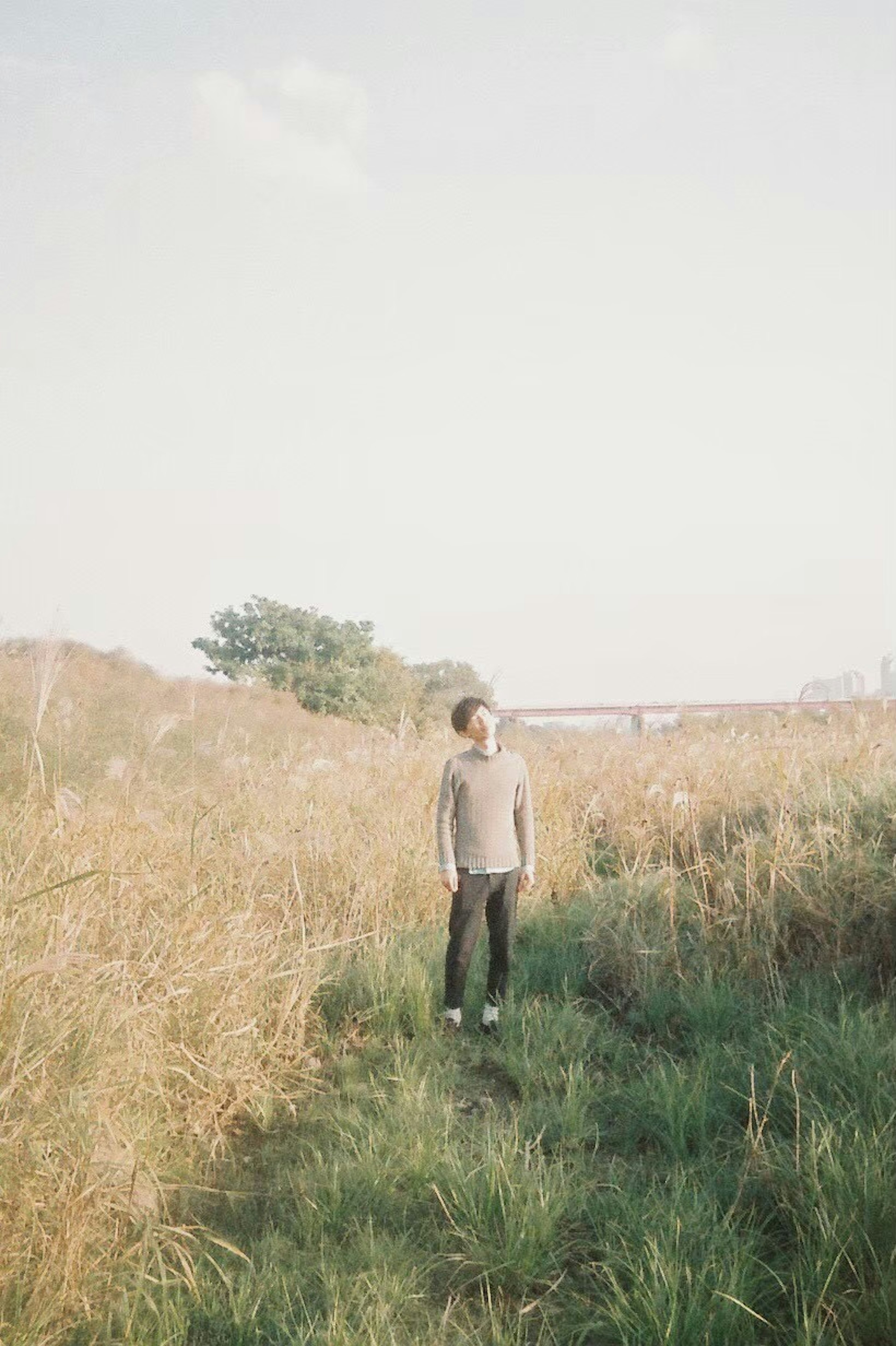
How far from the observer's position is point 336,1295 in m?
2.53

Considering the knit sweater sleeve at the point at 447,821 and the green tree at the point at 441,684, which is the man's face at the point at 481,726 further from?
the green tree at the point at 441,684

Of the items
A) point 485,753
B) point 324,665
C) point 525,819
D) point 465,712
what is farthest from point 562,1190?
point 324,665

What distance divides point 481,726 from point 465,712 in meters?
0.12

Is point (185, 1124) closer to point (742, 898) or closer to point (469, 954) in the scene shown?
point (469, 954)

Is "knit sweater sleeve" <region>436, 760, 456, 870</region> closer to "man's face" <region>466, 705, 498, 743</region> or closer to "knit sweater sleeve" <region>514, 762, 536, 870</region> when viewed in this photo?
"man's face" <region>466, 705, 498, 743</region>

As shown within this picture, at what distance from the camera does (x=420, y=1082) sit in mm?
3914

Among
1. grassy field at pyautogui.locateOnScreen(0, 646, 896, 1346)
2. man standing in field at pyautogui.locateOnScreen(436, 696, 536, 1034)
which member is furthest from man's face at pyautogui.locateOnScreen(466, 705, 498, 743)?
grassy field at pyautogui.locateOnScreen(0, 646, 896, 1346)

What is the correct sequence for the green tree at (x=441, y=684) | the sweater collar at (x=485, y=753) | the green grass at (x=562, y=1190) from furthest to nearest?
the green tree at (x=441, y=684), the sweater collar at (x=485, y=753), the green grass at (x=562, y=1190)

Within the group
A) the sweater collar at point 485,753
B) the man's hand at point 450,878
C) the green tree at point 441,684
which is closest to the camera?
the man's hand at point 450,878

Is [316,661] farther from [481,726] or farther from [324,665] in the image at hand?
[481,726]

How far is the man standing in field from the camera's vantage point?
4.57m


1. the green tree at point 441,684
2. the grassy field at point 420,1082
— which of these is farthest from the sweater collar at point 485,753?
the green tree at point 441,684

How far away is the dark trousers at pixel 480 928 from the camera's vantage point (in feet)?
15.0

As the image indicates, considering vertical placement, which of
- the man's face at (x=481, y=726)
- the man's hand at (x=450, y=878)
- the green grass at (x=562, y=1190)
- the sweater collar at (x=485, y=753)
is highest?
the man's face at (x=481, y=726)
